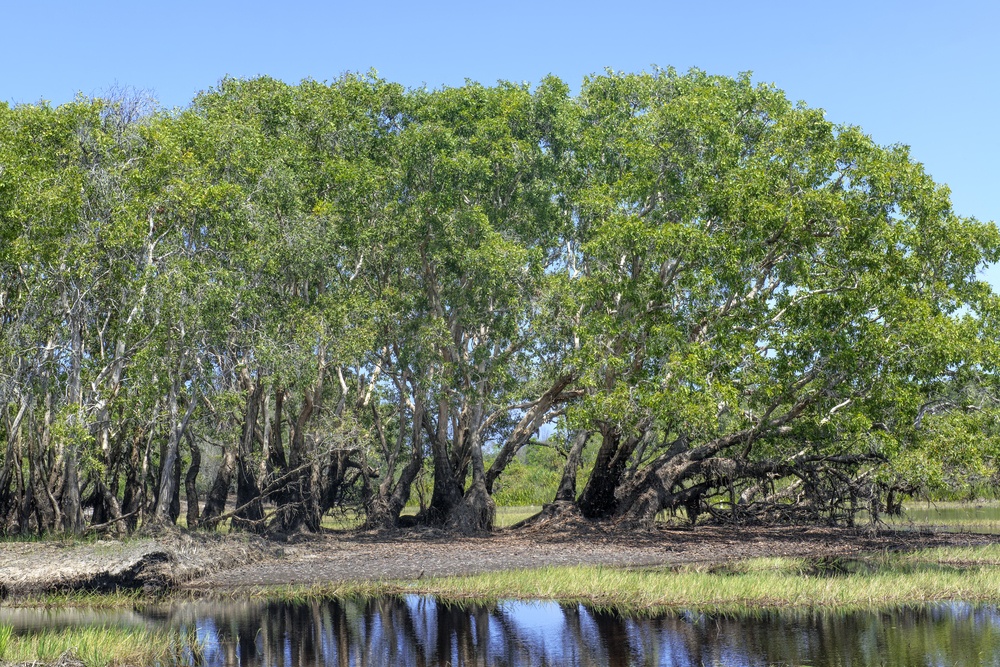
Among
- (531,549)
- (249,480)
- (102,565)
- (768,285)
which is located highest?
(768,285)

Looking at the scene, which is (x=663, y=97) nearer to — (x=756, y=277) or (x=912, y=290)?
(x=756, y=277)

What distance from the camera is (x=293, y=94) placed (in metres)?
35.5

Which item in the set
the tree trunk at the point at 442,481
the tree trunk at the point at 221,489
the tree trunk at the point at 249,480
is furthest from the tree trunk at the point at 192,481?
the tree trunk at the point at 442,481

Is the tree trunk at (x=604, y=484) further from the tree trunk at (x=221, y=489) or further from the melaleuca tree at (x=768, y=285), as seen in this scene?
the tree trunk at (x=221, y=489)

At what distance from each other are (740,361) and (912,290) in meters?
5.53

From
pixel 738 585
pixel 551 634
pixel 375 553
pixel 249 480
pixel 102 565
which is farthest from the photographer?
pixel 249 480

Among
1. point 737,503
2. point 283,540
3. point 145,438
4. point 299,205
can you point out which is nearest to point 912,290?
point 737,503

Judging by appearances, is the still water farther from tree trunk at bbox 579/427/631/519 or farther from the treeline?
tree trunk at bbox 579/427/631/519

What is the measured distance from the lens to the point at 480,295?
33.0 m

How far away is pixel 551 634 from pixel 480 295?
54.1ft

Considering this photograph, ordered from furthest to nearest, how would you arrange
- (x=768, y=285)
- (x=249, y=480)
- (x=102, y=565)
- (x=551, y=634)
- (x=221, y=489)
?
(x=221, y=489)
(x=249, y=480)
(x=768, y=285)
(x=102, y=565)
(x=551, y=634)

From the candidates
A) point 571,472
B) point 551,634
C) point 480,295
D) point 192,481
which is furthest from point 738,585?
point 192,481

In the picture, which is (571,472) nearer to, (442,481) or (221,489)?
(442,481)

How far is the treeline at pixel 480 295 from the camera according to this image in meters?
27.4
